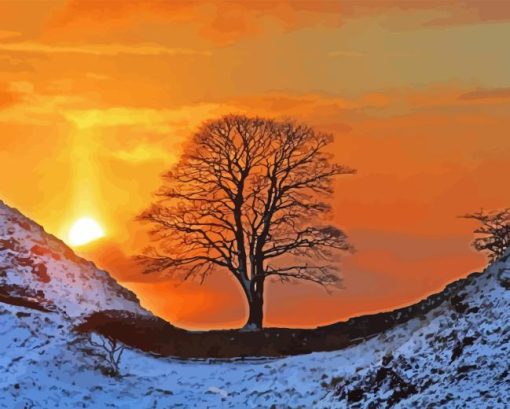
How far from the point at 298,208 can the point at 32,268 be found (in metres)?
13.4

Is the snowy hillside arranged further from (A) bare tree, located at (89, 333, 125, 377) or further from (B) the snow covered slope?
(B) the snow covered slope

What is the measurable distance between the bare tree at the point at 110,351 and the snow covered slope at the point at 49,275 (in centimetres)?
419

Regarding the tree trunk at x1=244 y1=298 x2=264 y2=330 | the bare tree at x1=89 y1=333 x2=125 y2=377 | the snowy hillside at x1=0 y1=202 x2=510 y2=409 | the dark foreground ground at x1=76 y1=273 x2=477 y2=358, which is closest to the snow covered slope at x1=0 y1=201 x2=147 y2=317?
the dark foreground ground at x1=76 y1=273 x2=477 y2=358

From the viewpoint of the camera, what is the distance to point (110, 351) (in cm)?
3609

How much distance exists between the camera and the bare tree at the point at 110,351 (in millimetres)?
35094

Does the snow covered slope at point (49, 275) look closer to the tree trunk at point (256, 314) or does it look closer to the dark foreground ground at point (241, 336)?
the dark foreground ground at point (241, 336)

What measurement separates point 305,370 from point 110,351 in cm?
790

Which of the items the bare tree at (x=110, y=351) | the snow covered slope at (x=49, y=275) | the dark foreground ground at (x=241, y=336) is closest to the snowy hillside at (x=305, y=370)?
the bare tree at (x=110, y=351)

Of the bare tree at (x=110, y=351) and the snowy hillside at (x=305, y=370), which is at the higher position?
the bare tree at (x=110, y=351)

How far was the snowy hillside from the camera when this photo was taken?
970 inches

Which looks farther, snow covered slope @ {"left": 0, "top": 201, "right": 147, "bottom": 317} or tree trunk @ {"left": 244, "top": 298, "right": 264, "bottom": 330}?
tree trunk @ {"left": 244, "top": 298, "right": 264, "bottom": 330}

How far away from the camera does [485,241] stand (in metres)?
45.1

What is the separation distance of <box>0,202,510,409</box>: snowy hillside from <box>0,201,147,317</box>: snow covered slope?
3078 millimetres

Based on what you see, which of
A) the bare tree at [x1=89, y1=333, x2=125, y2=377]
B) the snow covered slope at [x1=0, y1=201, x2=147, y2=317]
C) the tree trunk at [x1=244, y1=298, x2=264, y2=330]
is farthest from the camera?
the tree trunk at [x1=244, y1=298, x2=264, y2=330]
